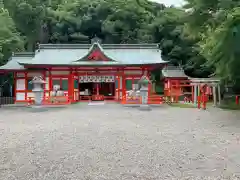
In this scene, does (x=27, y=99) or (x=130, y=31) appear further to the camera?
(x=130, y=31)

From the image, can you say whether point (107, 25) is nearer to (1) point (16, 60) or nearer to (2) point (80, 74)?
(2) point (80, 74)

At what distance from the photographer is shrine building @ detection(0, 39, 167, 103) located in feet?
72.6

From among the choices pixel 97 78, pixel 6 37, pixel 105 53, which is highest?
pixel 6 37

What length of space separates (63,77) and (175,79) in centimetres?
1111

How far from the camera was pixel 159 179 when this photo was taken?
5008mm

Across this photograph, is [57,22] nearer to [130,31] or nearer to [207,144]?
[130,31]

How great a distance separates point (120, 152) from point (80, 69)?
17.3 meters

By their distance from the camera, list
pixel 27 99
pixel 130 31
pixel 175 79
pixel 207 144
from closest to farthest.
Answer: pixel 207 144 → pixel 27 99 → pixel 175 79 → pixel 130 31

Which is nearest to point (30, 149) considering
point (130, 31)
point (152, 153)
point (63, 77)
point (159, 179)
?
point (152, 153)

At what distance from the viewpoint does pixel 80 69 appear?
77.3 feet

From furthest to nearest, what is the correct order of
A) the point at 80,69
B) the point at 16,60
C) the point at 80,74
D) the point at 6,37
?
the point at 6,37 → the point at 16,60 → the point at 80,74 → the point at 80,69

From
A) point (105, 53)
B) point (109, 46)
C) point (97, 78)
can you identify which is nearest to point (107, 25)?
point (109, 46)

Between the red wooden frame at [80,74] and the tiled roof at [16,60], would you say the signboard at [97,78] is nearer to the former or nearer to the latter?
the red wooden frame at [80,74]

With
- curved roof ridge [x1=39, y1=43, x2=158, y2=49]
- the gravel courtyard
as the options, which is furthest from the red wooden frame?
the gravel courtyard
